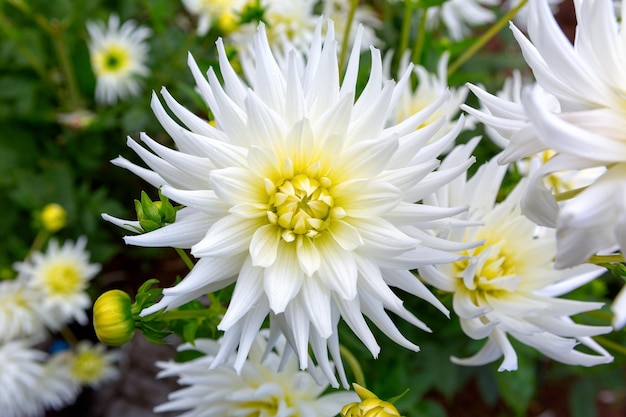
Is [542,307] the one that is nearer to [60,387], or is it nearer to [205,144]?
[205,144]

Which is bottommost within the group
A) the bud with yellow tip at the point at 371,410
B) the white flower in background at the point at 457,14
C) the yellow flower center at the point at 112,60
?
the bud with yellow tip at the point at 371,410

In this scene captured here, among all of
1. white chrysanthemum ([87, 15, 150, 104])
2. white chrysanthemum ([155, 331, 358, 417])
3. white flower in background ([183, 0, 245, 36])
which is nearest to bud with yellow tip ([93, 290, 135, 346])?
white chrysanthemum ([155, 331, 358, 417])

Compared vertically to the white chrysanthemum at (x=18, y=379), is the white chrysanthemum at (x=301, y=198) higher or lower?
lower

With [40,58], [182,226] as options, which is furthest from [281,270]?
[40,58]

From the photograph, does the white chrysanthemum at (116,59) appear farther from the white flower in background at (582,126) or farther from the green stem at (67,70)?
the white flower in background at (582,126)

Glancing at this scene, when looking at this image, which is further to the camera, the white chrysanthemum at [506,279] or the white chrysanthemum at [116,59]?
the white chrysanthemum at [116,59]

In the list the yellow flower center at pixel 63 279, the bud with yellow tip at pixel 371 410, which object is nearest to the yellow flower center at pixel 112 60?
the yellow flower center at pixel 63 279

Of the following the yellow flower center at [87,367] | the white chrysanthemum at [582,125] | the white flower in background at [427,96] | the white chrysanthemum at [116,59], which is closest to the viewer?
the white chrysanthemum at [582,125]

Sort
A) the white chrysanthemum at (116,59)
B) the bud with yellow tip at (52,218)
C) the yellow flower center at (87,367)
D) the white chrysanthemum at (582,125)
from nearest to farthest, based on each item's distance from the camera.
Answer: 1. the white chrysanthemum at (582,125)
2. the bud with yellow tip at (52,218)
3. the yellow flower center at (87,367)
4. the white chrysanthemum at (116,59)
